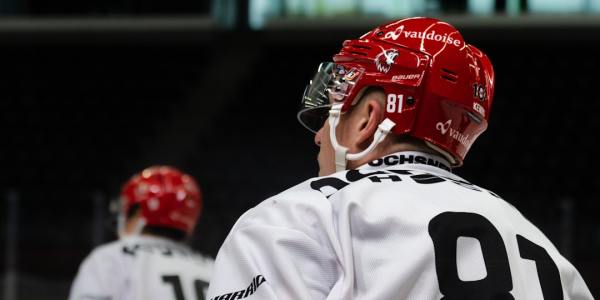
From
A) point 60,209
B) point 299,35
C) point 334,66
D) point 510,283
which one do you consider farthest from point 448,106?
point 299,35

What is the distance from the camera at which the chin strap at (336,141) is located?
1488 mm

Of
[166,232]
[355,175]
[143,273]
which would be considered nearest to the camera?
[355,175]

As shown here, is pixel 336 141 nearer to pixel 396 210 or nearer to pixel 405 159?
pixel 405 159

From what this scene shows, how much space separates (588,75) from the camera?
11.2 metres

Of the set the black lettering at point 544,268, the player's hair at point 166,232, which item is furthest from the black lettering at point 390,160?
the player's hair at point 166,232

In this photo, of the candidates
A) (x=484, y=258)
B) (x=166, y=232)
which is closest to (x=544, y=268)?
(x=484, y=258)

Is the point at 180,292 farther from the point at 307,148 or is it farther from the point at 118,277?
the point at 307,148

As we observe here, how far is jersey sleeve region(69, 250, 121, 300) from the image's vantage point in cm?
321

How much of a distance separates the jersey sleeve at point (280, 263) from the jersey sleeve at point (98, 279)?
1.93m

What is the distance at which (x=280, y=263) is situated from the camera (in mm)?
1311

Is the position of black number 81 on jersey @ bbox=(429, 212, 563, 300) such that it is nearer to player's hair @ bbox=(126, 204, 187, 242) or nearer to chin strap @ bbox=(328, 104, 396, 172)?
chin strap @ bbox=(328, 104, 396, 172)

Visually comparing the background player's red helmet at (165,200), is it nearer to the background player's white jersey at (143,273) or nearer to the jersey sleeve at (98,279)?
the background player's white jersey at (143,273)

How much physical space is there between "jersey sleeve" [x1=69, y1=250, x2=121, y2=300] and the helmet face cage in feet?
5.47

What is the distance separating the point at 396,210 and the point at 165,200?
225 cm
